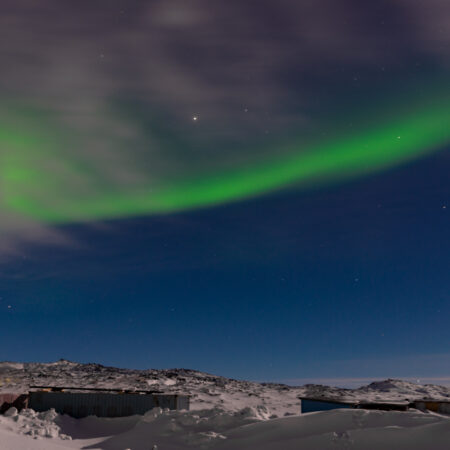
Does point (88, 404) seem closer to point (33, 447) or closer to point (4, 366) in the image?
point (33, 447)

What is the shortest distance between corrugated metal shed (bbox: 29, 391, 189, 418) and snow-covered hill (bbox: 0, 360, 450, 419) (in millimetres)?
8759

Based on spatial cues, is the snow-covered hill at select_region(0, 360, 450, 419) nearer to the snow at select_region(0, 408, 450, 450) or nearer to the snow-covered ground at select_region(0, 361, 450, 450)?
the snow-covered ground at select_region(0, 361, 450, 450)

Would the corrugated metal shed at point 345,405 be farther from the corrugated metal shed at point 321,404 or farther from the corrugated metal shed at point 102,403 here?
the corrugated metal shed at point 102,403

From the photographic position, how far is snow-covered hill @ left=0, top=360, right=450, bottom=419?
159ft

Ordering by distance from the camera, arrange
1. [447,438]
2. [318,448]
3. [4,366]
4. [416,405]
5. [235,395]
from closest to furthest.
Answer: [447,438], [318,448], [416,405], [235,395], [4,366]

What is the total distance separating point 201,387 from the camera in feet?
189

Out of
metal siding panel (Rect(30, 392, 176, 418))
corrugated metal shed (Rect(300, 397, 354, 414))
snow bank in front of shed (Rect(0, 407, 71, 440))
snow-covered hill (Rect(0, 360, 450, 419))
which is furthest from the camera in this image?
snow-covered hill (Rect(0, 360, 450, 419))

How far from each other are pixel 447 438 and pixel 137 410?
18.2m

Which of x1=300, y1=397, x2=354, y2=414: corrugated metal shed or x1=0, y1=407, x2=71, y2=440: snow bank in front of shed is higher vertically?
x1=300, y1=397, x2=354, y2=414: corrugated metal shed

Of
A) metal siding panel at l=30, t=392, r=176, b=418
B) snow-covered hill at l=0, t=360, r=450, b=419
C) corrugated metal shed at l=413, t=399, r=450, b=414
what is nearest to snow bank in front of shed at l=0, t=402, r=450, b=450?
metal siding panel at l=30, t=392, r=176, b=418

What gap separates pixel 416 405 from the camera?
81.7ft

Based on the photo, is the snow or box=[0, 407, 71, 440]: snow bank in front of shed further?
box=[0, 407, 71, 440]: snow bank in front of shed

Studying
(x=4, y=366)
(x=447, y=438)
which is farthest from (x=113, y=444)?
(x=4, y=366)

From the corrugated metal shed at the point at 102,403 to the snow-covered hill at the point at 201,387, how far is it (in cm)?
876
